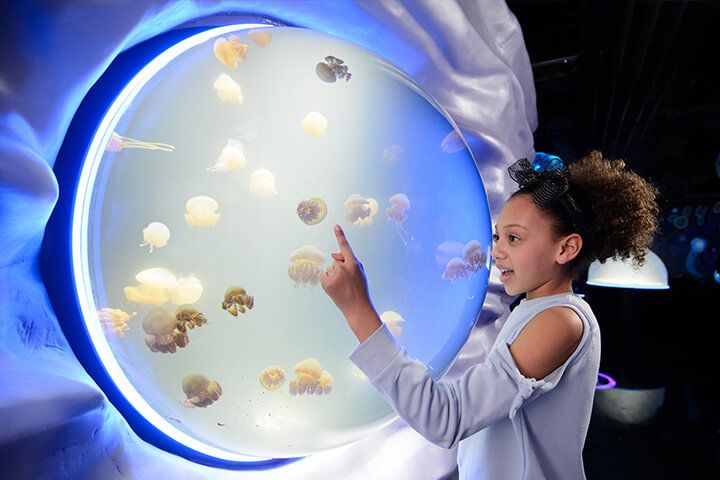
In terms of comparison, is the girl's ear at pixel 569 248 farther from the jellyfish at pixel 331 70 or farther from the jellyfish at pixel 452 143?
the jellyfish at pixel 331 70

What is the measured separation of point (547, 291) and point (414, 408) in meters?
0.42

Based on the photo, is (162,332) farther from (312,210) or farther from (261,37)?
(261,37)

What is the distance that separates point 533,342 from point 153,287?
74 cm

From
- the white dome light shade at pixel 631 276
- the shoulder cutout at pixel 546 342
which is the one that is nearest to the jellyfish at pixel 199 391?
the shoulder cutout at pixel 546 342

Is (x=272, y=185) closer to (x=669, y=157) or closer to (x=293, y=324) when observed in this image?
(x=293, y=324)

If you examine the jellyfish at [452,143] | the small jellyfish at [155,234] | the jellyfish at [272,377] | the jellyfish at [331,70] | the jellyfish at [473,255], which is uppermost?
the jellyfish at [331,70]

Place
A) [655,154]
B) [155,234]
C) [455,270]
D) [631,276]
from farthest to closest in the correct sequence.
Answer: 1. [655,154]
2. [631,276]
3. [455,270]
4. [155,234]

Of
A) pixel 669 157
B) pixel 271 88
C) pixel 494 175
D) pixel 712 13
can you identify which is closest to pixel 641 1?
pixel 712 13

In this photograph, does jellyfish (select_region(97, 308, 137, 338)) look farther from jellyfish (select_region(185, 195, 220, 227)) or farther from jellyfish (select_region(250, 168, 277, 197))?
jellyfish (select_region(250, 168, 277, 197))

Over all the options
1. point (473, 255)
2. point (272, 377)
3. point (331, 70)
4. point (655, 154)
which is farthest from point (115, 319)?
point (655, 154)

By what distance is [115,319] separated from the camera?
35.5 inches

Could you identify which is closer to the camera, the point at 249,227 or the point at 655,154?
the point at 249,227

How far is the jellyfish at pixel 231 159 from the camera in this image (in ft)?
2.93

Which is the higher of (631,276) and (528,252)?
(528,252)
